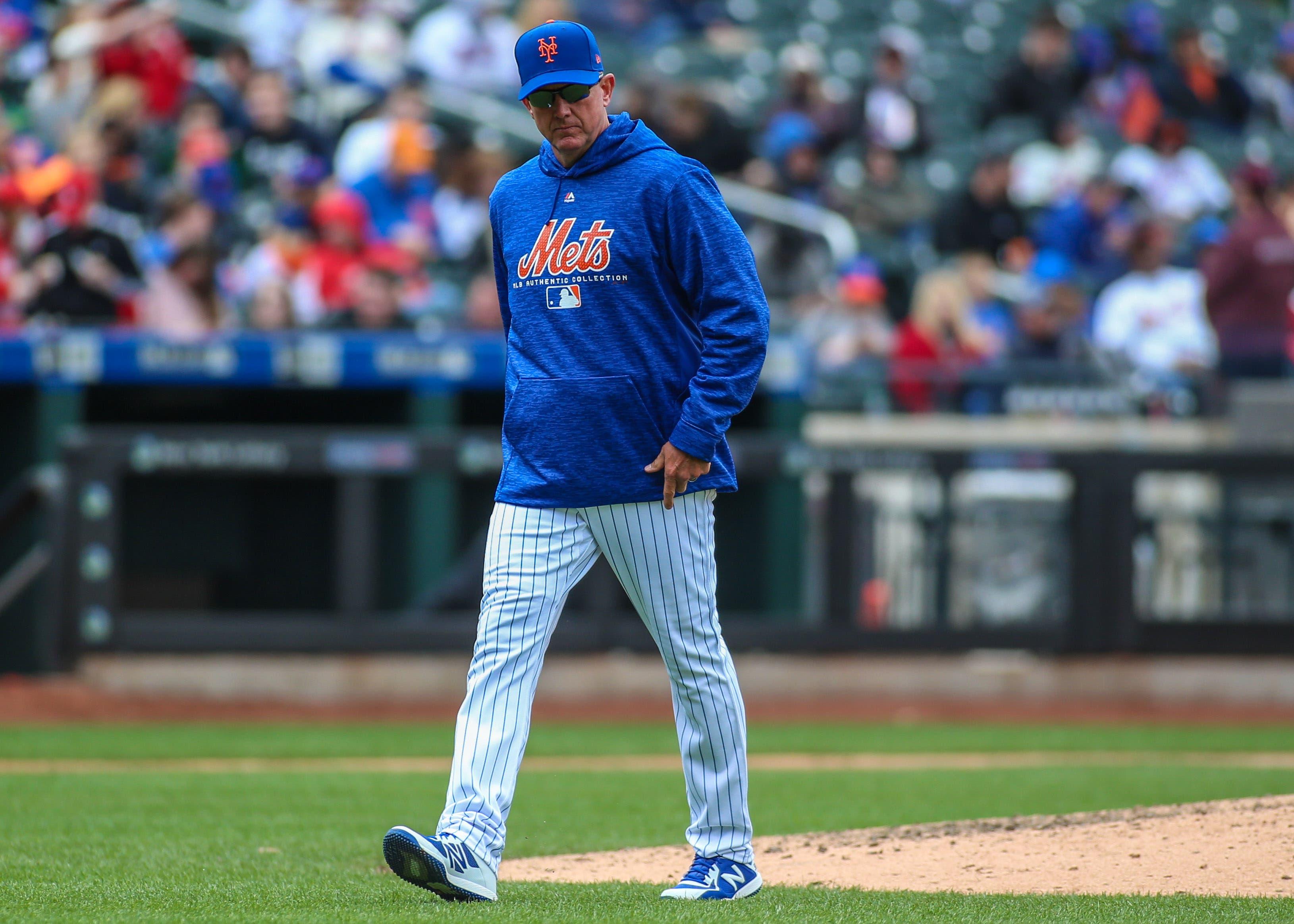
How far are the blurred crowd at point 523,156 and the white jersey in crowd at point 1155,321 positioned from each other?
19 millimetres

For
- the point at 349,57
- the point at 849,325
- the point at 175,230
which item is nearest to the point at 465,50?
the point at 349,57

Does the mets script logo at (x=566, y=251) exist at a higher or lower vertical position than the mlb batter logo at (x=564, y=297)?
higher

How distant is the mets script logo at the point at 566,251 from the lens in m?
4.22

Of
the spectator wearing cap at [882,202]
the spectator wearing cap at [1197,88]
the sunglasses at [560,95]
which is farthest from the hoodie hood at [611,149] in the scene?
the spectator wearing cap at [1197,88]

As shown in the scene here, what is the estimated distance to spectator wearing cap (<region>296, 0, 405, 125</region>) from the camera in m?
14.1

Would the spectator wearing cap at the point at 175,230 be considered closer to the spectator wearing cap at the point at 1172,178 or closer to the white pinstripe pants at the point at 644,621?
the white pinstripe pants at the point at 644,621

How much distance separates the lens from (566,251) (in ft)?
13.9

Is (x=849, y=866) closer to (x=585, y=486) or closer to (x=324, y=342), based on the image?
(x=585, y=486)

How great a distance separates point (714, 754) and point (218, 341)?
21.5 feet

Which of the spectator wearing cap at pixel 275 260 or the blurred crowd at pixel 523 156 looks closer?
the blurred crowd at pixel 523 156

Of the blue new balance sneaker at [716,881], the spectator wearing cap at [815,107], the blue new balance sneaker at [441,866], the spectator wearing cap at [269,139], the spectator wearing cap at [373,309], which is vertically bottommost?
the blue new balance sneaker at [716,881]

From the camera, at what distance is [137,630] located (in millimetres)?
10047

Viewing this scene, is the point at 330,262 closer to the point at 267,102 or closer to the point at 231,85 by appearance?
the point at 267,102

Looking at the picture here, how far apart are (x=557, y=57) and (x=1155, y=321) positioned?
9.81m
